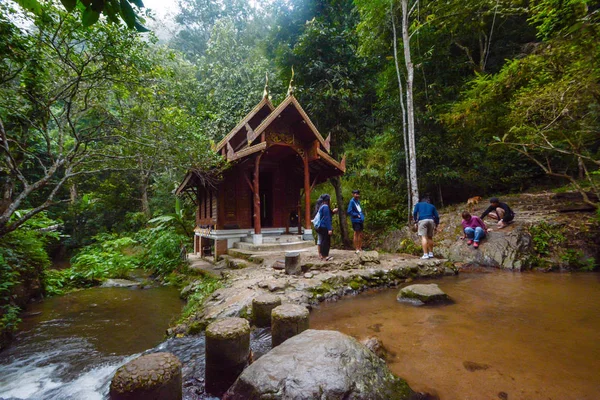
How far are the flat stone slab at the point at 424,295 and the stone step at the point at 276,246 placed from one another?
15.3 feet

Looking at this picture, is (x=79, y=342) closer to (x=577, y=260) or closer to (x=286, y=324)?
(x=286, y=324)

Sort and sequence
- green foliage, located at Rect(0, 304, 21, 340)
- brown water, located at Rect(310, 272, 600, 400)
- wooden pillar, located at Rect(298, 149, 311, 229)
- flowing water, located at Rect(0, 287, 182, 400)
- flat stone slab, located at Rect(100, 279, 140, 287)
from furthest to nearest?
wooden pillar, located at Rect(298, 149, 311, 229), flat stone slab, located at Rect(100, 279, 140, 287), green foliage, located at Rect(0, 304, 21, 340), flowing water, located at Rect(0, 287, 182, 400), brown water, located at Rect(310, 272, 600, 400)

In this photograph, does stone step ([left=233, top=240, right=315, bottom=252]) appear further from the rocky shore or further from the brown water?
the brown water

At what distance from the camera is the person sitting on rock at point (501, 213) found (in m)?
8.39

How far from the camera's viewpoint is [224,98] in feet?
53.0

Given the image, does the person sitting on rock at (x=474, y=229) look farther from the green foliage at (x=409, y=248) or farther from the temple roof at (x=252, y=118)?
the temple roof at (x=252, y=118)

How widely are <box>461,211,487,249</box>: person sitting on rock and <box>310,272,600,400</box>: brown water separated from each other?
7.93ft

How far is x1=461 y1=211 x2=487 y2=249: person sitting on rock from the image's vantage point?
812cm

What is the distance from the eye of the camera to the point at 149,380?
2008 millimetres

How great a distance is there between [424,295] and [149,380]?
4.33 metres

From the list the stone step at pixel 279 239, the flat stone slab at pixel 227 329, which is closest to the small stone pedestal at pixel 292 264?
the flat stone slab at pixel 227 329

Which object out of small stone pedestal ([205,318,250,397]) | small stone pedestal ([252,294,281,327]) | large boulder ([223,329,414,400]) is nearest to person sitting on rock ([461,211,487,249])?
small stone pedestal ([252,294,281,327])

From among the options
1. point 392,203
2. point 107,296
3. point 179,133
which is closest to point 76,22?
point 179,133

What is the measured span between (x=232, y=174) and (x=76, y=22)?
249 inches
